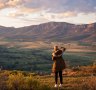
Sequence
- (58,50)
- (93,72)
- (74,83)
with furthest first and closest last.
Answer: (93,72), (74,83), (58,50)

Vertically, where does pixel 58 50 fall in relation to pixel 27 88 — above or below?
above

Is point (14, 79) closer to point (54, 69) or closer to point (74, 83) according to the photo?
point (54, 69)

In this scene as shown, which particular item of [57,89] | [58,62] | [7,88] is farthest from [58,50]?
[7,88]

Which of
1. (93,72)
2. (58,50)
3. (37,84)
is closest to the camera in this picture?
(37,84)

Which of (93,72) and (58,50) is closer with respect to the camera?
(58,50)

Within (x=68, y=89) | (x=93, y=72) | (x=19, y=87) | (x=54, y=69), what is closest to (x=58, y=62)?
(x=54, y=69)

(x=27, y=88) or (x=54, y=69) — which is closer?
(x=27, y=88)

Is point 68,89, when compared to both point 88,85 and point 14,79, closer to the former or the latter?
point 88,85

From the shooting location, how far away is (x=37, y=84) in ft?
54.7

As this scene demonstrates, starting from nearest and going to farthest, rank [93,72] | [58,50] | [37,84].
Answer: [37,84]
[58,50]
[93,72]

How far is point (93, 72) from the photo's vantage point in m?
25.9

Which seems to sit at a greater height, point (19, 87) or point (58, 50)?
point (58, 50)

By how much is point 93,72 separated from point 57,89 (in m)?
8.79

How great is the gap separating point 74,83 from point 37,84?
11.4 ft
